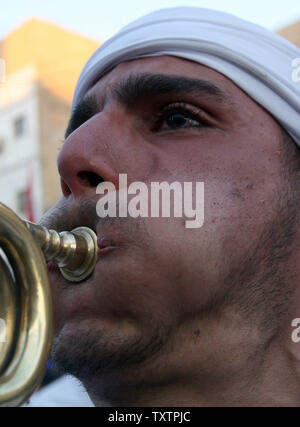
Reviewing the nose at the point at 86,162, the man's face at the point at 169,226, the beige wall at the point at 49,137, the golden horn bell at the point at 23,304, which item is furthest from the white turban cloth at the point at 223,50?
the beige wall at the point at 49,137

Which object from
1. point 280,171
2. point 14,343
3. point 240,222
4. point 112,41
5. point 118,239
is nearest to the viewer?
point 14,343

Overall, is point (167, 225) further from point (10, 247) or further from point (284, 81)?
point (284, 81)

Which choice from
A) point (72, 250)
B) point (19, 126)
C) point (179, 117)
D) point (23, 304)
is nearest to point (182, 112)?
point (179, 117)

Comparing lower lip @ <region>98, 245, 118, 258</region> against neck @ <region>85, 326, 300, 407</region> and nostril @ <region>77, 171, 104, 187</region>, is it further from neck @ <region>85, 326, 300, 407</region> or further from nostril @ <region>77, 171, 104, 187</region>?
neck @ <region>85, 326, 300, 407</region>

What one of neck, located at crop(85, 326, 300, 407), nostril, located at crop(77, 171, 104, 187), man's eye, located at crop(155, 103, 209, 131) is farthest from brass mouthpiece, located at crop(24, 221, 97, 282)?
man's eye, located at crop(155, 103, 209, 131)

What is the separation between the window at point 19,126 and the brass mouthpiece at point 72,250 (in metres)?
15.7

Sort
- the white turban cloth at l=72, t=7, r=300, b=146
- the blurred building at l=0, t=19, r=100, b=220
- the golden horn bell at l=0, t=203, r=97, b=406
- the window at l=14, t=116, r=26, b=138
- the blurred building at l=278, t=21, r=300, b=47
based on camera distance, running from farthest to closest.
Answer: the window at l=14, t=116, r=26, b=138 → the blurred building at l=0, t=19, r=100, b=220 → the blurred building at l=278, t=21, r=300, b=47 → the white turban cloth at l=72, t=7, r=300, b=146 → the golden horn bell at l=0, t=203, r=97, b=406

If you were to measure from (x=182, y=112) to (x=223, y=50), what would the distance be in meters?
0.23

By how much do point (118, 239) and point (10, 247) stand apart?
259mm

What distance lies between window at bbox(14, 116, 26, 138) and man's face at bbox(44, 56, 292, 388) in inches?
607

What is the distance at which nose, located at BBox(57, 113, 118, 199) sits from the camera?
1368 millimetres

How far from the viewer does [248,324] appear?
57.1 inches
